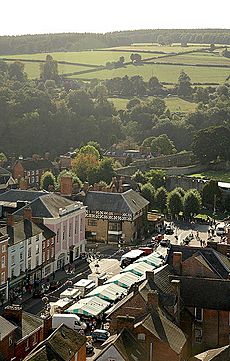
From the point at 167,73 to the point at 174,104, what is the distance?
2534 centimetres

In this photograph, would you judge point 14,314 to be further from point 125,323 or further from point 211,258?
point 211,258

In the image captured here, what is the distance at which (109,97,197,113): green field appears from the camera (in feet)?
492

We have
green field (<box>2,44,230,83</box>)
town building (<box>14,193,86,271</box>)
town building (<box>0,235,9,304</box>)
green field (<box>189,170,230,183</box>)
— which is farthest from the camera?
green field (<box>2,44,230,83</box>)

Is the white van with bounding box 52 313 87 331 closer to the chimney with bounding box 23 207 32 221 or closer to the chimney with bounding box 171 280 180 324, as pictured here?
the chimney with bounding box 171 280 180 324

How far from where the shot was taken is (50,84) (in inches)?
6196

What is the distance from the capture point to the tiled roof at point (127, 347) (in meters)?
30.7

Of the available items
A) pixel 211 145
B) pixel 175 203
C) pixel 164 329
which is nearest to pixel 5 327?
pixel 164 329

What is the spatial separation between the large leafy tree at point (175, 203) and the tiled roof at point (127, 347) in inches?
1904

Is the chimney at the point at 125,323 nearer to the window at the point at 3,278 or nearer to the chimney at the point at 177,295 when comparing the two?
the chimney at the point at 177,295

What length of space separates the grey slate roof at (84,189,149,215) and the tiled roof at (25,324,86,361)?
35239 mm

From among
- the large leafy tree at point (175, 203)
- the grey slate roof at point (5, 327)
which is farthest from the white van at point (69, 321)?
the large leafy tree at point (175, 203)

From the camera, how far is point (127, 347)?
→ 31.6 meters

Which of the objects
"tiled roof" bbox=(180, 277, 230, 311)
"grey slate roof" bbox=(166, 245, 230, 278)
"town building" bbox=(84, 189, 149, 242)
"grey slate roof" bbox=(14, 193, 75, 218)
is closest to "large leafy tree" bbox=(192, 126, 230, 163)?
"town building" bbox=(84, 189, 149, 242)

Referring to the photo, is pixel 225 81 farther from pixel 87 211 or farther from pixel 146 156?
pixel 87 211
